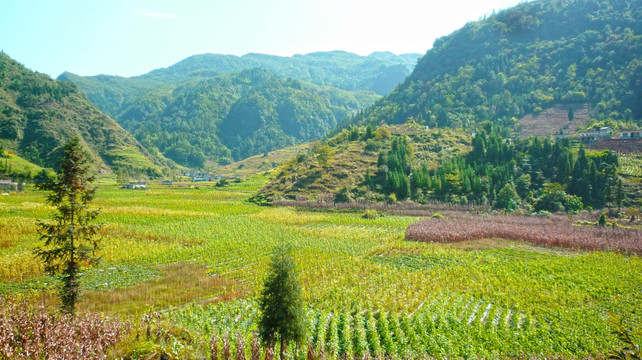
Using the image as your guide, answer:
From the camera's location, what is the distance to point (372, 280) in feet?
71.4

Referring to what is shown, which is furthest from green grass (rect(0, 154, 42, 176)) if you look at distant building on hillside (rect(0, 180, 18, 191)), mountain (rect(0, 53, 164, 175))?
distant building on hillside (rect(0, 180, 18, 191))

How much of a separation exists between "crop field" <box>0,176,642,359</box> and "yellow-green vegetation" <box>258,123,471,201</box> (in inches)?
1184

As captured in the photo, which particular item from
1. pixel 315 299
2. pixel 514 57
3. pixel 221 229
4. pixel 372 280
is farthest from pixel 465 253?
pixel 514 57

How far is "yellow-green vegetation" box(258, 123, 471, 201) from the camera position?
225 ft

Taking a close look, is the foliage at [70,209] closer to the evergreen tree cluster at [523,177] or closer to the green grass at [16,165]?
the evergreen tree cluster at [523,177]

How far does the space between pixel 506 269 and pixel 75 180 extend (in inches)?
974

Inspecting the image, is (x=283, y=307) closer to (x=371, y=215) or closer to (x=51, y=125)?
(x=371, y=215)

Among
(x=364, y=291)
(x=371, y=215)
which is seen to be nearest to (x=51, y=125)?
(x=371, y=215)

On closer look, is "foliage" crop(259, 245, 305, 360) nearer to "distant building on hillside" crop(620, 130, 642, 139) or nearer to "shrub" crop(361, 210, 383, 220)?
"shrub" crop(361, 210, 383, 220)

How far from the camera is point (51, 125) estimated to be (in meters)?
128

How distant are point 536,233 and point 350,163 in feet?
148

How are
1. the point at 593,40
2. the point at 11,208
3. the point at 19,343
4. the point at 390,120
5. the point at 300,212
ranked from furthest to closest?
the point at 390,120 → the point at 593,40 → the point at 300,212 → the point at 11,208 → the point at 19,343

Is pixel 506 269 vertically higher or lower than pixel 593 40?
lower

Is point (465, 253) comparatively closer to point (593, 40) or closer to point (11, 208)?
point (11, 208)
